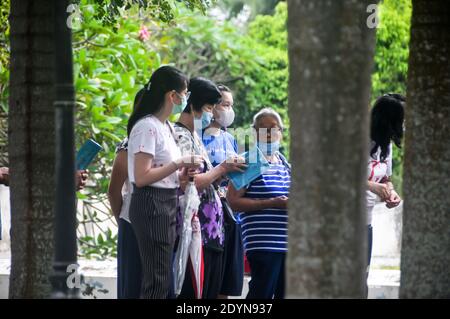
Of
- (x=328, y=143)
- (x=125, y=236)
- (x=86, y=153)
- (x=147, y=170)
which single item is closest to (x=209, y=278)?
(x=125, y=236)

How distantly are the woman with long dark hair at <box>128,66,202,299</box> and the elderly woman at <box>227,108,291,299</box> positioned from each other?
0.69 metres

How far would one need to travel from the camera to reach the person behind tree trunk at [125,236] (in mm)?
8031

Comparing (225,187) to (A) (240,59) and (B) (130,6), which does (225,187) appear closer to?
(B) (130,6)

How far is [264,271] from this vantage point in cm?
827

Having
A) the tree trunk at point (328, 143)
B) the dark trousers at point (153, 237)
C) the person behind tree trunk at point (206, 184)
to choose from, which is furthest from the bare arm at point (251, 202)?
the tree trunk at point (328, 143)

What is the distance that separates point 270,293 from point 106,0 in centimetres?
249

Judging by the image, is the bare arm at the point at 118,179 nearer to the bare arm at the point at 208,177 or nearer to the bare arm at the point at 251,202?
the bare arm at the point at 208,177

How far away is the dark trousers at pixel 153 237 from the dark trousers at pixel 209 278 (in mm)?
544

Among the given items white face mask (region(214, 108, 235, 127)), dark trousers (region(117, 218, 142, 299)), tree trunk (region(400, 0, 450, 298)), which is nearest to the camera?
tree trunk (region(400, 0, 450, 298))

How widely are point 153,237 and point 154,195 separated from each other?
0.91ft

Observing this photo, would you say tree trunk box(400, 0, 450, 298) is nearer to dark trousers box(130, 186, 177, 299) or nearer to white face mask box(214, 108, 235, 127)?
dark trousers box(130, 186, 177, 299)

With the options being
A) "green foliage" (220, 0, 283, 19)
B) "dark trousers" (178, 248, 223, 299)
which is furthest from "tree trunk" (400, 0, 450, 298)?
"green foliage" (220, 0, 283, 19)

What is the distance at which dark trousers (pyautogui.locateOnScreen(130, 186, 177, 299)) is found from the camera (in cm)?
761

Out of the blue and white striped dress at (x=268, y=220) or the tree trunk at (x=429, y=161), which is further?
the blue and white striped dress at (x=268, y=220)
